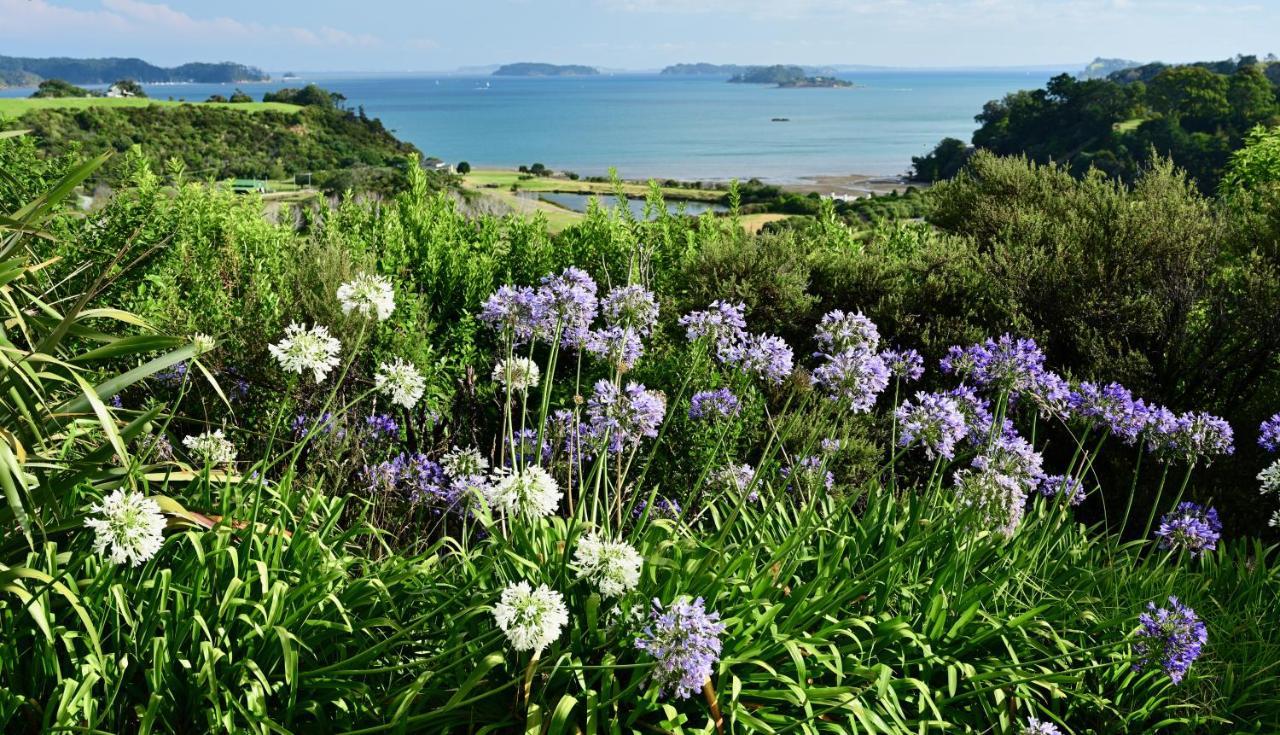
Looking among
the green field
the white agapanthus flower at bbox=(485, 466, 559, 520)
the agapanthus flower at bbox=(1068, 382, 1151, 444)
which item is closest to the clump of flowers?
the white agapanthus flower at bbox=(485, 466, 559, 520)

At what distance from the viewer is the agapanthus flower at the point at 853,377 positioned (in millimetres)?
2842

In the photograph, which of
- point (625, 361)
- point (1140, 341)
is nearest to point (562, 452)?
point (625, 361)

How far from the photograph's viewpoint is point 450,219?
630cm

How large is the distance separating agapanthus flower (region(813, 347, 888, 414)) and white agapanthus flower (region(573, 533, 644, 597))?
103 cm

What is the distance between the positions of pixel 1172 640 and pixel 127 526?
269cm

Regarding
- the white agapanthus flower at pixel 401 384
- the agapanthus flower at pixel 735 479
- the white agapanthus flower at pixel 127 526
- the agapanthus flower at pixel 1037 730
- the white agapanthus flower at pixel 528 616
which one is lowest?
the agapanthus flower at pixel 1037 730

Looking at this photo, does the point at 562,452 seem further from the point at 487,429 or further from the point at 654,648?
the point at 654,648

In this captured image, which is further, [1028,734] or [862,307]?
[862,307]

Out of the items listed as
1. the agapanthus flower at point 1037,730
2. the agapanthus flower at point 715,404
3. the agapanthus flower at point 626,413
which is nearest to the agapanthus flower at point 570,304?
the agapanthus flower at point 626,413

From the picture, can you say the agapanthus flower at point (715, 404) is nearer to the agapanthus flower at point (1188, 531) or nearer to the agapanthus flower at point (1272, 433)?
the agapanthus flower at point (1188, 531)

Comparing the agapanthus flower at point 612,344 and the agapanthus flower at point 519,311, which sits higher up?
the agapanthus flower at point 519,311

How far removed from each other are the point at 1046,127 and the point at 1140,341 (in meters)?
47.1

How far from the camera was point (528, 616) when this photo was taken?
1920 mm

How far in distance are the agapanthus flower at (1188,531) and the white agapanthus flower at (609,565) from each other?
2245 millimetres
